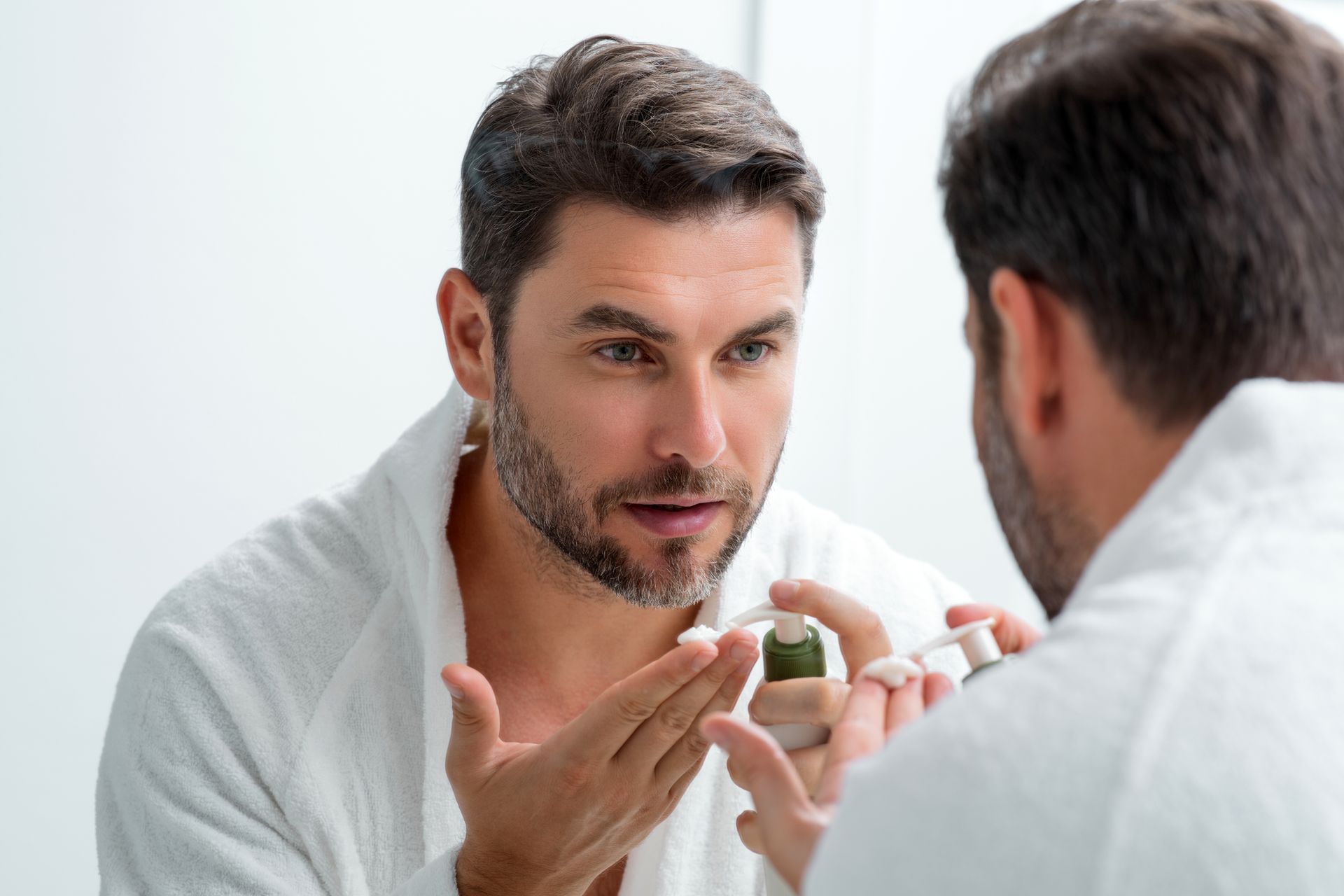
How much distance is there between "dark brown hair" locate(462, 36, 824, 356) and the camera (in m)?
1.34

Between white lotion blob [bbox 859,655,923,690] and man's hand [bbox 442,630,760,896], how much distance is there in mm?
224

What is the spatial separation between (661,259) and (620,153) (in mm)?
126

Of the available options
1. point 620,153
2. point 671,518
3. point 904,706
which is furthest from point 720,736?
point 620,153

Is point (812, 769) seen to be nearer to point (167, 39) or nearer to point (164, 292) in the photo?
point (164, 292)

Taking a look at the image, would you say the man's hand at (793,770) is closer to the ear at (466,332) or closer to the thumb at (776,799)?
the thumb at (776,799)

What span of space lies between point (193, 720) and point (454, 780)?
368 millimetres

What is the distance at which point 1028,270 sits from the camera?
2.64 ft

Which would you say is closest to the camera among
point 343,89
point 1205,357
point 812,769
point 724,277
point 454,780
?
point 1205,357

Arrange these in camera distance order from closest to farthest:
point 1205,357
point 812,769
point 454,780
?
point 1205,357 → point 812,769 → point 454,780

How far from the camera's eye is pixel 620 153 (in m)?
1.34

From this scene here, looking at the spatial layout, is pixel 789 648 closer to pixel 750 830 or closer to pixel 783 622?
pixel 783 622

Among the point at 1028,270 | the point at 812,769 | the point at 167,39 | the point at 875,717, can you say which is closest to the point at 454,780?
the point at 812,769

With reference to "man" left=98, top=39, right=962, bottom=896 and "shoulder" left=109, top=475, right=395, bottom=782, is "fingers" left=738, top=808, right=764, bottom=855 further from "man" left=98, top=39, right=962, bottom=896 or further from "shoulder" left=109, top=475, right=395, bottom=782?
"shoulder" left=109, top=475, right=395, bottom=782

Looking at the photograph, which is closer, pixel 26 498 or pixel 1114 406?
pixel 1114 406
